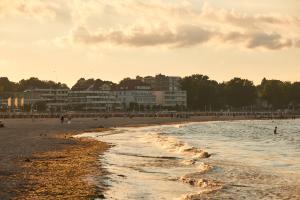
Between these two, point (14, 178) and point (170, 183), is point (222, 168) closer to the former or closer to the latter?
point (170, 183)

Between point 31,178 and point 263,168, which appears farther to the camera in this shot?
point 263,168

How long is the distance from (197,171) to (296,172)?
14.9 ft

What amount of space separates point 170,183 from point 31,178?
5.09m

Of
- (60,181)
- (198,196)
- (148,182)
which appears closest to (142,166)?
(148,182)

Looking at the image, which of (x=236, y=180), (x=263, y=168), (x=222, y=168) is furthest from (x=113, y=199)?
(x=263, y=168)

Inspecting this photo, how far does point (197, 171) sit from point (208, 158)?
6759 millimetres

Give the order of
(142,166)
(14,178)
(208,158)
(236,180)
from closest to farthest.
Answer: (14,178)
(236,180)
(142,166)
(208,158)

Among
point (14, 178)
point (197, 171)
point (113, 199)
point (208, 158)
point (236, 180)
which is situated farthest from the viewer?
point (208, 158)

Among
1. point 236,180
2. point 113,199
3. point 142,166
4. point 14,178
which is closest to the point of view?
point 113,199

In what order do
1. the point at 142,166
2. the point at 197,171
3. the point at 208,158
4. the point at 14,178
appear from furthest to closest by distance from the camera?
1. the point at 208,158
2. the point at 142,166
3. the point at 197,171
4. the point at 14,178

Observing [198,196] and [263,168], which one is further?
[263,168]

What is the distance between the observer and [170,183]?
758 inches

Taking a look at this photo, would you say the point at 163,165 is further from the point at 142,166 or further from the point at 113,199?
the point at 113,199

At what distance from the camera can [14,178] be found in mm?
18250
